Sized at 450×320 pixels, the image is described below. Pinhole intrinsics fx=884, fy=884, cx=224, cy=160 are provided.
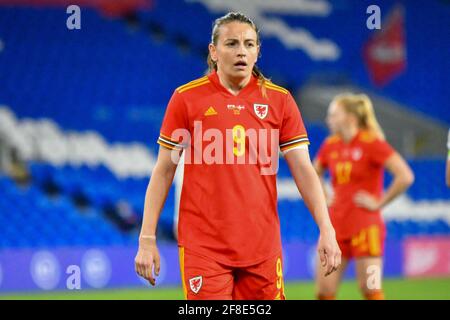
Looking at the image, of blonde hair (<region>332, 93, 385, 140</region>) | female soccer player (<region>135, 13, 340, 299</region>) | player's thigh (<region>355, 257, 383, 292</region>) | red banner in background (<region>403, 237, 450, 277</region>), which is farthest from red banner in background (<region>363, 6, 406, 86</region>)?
female soccer player (<region>135, 13, 340, 299</region>)

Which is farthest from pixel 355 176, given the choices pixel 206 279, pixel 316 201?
pixel 206 279

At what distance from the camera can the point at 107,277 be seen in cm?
1162

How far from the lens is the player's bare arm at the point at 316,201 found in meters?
4.27

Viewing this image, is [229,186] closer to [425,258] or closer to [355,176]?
[355,176]

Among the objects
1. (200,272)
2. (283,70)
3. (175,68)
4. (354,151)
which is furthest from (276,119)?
(283,70)

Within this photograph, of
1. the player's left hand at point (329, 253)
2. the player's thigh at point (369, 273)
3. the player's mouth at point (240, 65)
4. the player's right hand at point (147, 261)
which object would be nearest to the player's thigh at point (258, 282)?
the player's left hand at point (329, 253)

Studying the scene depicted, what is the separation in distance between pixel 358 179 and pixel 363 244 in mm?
590

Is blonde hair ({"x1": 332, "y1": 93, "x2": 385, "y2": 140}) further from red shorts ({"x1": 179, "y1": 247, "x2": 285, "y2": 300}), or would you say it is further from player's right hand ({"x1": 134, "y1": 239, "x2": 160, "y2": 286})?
player's right hand ({"x1": 134, "y1": 239, "x2": 160, "y2": 286})

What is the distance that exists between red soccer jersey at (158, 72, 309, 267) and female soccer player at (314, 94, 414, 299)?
2.97m

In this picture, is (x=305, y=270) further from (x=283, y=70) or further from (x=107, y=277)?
(x=283, y=70)

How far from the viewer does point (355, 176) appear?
7527 mm

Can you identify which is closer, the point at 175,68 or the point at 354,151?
the point at 354,151
